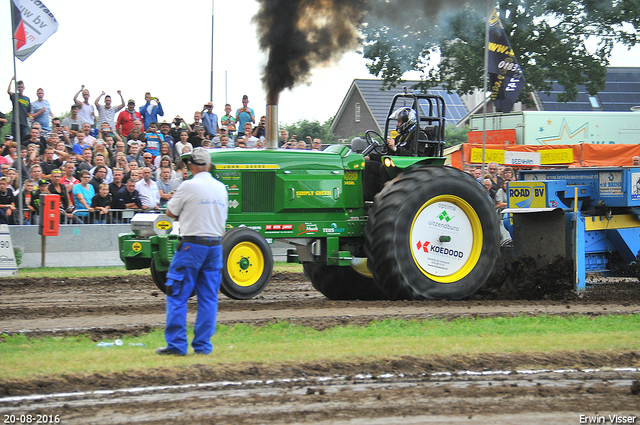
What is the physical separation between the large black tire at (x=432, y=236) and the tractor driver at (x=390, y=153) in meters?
0.52

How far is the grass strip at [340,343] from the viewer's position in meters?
5.67

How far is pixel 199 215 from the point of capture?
19.6ft

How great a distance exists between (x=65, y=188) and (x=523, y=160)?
9.19 m

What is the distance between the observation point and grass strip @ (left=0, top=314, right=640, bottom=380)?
567cm

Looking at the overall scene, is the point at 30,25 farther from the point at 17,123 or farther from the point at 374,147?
the point at 374,147

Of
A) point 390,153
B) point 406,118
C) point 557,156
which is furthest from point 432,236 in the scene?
point 557,156

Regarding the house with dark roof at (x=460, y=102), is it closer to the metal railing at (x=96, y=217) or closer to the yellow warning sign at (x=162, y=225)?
the metal railing at (x=96, y=217)

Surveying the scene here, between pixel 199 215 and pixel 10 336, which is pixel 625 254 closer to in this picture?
pixel 199 215

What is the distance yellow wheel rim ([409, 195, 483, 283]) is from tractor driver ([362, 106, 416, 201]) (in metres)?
0.76

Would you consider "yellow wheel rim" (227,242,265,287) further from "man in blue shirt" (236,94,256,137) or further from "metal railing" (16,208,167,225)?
"man in blue shirt" (236,94,256,137)

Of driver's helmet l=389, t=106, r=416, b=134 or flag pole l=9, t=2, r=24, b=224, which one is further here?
flag pole l=9, t=2, r=24, b=224

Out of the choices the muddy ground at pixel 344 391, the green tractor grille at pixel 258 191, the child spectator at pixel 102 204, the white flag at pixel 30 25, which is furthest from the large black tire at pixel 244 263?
the white flag at pixel 30 25

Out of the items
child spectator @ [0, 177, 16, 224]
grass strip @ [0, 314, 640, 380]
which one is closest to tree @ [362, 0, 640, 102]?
child spectator @ [0, 177, 16, 224]

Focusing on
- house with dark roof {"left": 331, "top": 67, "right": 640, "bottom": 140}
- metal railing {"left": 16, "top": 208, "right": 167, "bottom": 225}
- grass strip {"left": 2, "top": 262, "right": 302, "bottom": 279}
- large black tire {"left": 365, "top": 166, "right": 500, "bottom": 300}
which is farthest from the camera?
house with dark roof {"left": 331, "top": 67, "right": 640, "bottom": 140}
